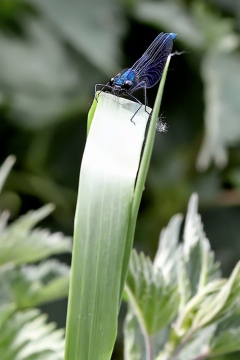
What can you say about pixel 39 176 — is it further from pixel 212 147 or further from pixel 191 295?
pixel 191 295

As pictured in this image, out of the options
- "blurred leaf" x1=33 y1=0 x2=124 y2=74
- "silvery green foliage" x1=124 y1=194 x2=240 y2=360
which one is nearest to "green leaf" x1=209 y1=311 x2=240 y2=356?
"silvery green foliage" x1=124 y1=194 x2=240 y2=360

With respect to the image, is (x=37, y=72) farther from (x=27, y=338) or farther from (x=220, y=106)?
(x=27, y=338)

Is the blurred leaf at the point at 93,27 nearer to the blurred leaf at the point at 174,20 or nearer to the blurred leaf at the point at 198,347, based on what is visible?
the blurred leaf at the point at 174,20

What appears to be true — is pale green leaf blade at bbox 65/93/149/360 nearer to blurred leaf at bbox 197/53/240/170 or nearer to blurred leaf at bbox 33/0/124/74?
blurred leaf at bbox 197/53/240/170

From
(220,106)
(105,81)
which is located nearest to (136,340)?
(220,106)

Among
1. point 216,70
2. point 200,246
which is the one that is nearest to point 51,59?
point 216,70
